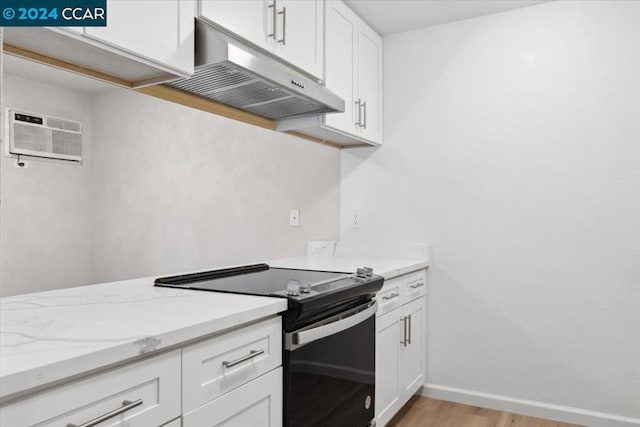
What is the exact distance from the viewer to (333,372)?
1.78m

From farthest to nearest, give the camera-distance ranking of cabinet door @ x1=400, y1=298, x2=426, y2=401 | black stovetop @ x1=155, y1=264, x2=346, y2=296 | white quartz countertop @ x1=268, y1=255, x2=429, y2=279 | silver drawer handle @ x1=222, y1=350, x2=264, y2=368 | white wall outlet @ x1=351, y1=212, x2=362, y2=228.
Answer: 1. white wall outlet @ x1=351, y1=212, x2=362, y2=228
2. cabinet door @ x1=400, y1=298, x2=426, y2=401
3. white quartz countertop @ x1=268, y1=255, x2=429, y2=279
4. black stovetop @ x1=155, y1=264, x2=346, y2=296
5. silver drawer handle @ x1=222, y1=350, x2=264, y2=368

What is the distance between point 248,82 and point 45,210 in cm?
87

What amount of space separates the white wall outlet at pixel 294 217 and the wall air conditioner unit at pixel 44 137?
144cm

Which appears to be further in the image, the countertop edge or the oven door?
the oven door

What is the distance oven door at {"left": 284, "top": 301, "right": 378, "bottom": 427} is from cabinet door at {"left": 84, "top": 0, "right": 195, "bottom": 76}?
0.99m

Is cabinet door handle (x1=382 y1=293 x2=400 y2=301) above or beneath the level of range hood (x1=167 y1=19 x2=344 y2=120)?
beneath

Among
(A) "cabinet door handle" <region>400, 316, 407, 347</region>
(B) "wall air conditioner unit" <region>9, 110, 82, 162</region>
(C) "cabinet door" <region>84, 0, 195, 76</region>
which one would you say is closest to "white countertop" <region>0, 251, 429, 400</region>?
(B) "wall air conditioner unit" <region>9, 110, 82, 162</region>

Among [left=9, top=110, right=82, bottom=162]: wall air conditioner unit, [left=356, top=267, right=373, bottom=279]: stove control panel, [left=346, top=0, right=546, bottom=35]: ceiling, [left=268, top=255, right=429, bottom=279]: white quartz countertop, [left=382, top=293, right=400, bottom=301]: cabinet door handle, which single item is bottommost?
[left=382, top=293, right=400, bottom=301]: cabinet door handle

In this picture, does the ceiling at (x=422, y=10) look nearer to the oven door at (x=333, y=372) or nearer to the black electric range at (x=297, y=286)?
the black electric range at (x=297, y=286)

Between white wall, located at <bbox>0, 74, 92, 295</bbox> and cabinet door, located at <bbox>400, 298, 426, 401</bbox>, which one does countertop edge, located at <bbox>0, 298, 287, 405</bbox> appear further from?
cabinet door, located at <bbox>400, 298, 426, 401</bbox>

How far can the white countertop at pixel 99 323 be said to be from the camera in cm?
84

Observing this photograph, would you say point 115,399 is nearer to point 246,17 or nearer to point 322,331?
point 322,331

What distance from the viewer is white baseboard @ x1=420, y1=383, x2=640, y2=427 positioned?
2496 millimetres

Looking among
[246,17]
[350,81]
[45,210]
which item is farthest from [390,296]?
[45,210]
